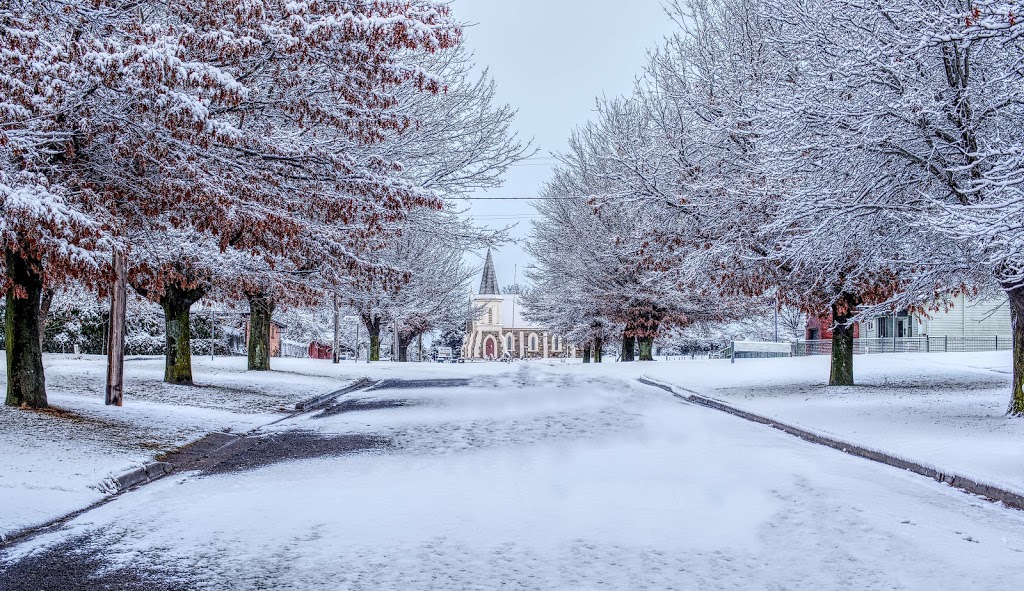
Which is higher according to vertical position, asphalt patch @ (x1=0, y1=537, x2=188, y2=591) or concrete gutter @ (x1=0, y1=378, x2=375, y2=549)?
asphalt patch @ (x1=0, y1=537, x2=188, y2=591)

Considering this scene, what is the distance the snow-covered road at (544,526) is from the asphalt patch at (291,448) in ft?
0.52

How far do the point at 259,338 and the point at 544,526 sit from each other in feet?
79.8

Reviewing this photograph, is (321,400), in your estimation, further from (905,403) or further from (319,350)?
(319,350)

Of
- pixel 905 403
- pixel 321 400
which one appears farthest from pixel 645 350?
pixel 905 403

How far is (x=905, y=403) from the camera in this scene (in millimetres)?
15961

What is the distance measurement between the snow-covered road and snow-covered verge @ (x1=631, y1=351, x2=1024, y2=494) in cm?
86

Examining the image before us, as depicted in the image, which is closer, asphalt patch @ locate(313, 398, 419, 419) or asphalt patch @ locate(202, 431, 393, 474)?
asphalt patch @ locate(202, 431, 393, 474)

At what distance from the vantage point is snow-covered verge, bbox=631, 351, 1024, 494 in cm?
987

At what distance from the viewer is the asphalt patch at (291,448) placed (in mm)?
9861

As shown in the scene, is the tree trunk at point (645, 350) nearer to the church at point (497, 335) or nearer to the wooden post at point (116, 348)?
the wooden post at point (116, 348)

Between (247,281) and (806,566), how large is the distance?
53.3 ft

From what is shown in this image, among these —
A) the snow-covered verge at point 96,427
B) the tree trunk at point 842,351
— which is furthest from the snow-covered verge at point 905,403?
the snow-covered verge at point 96,427

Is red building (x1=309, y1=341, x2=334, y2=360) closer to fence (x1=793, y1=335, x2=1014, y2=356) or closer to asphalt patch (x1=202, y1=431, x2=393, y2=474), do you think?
fence (x1=793, y1=335, x2=1014, y2=356)

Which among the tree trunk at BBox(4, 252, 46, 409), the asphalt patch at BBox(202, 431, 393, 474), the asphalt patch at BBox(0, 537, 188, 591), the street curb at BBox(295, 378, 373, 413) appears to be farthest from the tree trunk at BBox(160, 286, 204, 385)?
the asphalt patch at BBox(0, 537, 188, 591)
